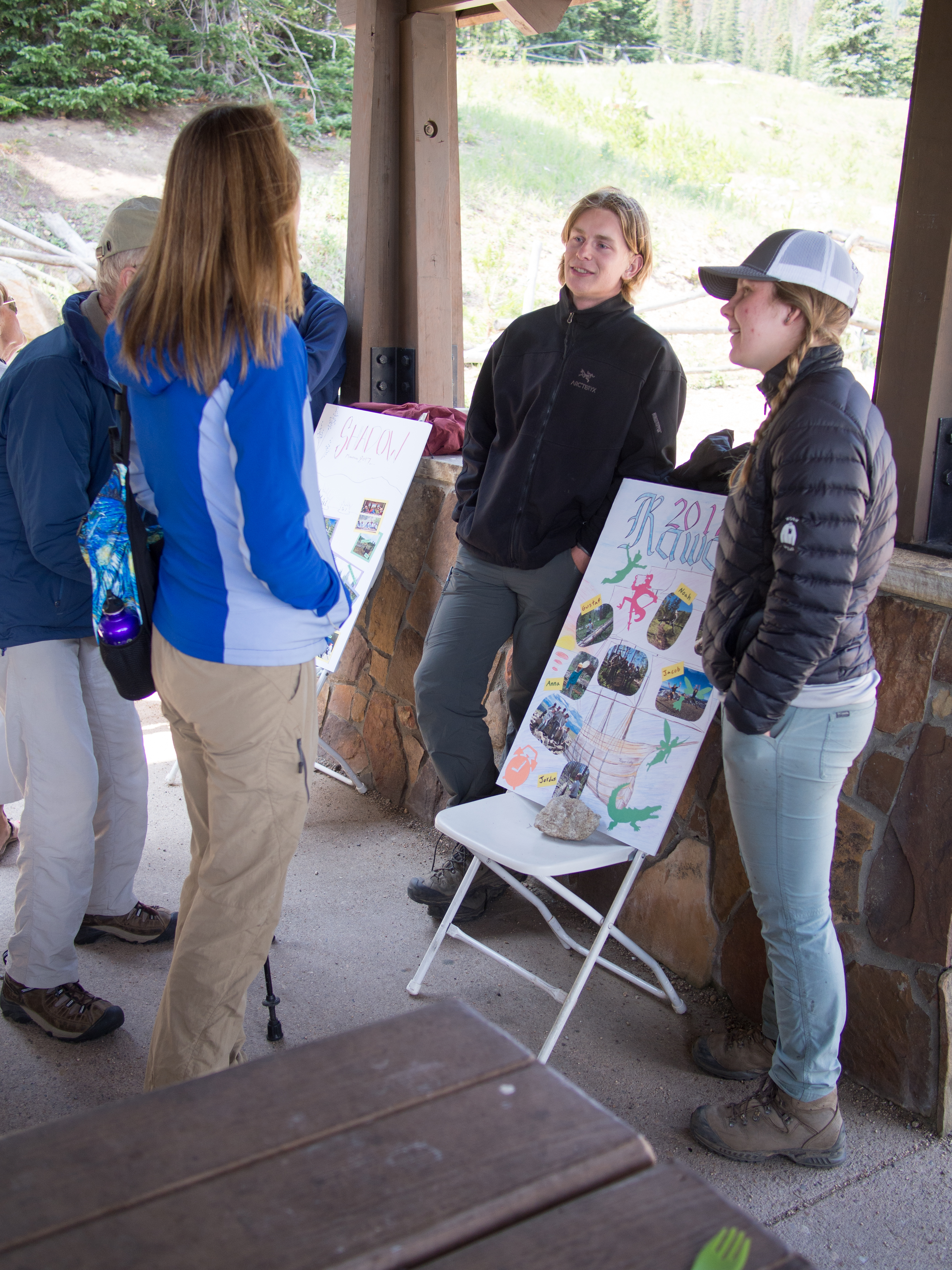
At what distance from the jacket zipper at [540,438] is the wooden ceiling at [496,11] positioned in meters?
1.33

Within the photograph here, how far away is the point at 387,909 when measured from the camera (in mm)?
3246

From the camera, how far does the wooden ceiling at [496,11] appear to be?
3.58 m

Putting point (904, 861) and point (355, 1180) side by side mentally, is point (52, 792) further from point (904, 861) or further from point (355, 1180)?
point (904, 861)

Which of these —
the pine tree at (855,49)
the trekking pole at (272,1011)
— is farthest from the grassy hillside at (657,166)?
the trekking pole at (272,1011)

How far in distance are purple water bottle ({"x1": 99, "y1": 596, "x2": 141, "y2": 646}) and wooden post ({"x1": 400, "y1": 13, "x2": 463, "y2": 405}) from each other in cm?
258

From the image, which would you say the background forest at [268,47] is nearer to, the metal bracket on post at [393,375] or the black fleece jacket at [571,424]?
the metal bracket on post at [393,375]

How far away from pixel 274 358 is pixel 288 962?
6.32 ft

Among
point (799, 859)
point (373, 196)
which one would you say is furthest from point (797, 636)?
point (373, 196)

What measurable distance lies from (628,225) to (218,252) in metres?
1.50

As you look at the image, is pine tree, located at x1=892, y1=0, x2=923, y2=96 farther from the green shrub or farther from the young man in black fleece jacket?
the young man in black fleece jacket

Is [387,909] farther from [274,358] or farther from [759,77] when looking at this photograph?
[759,77]

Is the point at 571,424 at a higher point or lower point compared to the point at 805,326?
lower

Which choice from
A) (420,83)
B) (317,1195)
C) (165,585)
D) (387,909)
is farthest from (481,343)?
(317,1195)

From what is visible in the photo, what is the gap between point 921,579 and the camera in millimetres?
2213
